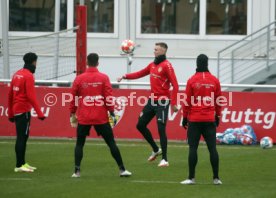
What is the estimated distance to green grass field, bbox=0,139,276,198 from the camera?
52.3 ft

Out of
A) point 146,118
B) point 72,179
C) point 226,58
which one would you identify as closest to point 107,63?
point 226,58

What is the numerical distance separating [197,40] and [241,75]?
3145mm

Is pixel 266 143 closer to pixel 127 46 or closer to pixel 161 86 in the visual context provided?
pixel 161 86

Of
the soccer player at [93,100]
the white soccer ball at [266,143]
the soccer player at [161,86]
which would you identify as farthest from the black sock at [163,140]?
the white soccer ball at [266,143]

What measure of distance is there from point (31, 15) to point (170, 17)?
4834 mm

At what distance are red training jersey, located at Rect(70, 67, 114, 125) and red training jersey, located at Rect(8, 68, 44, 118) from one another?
1.48 metres

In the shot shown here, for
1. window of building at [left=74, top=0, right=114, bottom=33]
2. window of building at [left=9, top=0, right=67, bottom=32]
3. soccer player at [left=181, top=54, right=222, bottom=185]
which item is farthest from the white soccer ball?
window of building at [left=9, top=0, right=67, bottom=32]

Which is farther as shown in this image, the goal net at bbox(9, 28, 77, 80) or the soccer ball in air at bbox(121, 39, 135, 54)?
the goal net at bbox(9, 28, 77, 80)

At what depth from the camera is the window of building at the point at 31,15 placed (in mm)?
35394

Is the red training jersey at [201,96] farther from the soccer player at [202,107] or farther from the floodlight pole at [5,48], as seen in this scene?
the floodlight pole at [5,48]

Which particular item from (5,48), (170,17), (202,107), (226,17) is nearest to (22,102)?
(202,107)

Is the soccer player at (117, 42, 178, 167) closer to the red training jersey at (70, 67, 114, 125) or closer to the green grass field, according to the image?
the green grass field

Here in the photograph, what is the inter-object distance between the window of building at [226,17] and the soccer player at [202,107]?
58.7 ft

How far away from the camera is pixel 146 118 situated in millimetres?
20375
